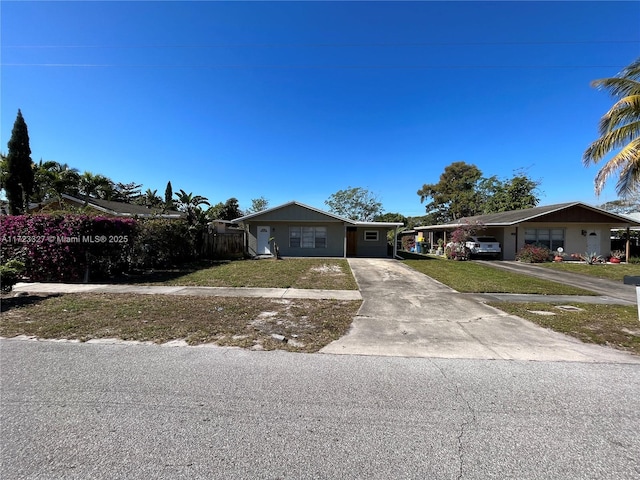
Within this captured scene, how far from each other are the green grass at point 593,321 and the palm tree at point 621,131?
6130 mm

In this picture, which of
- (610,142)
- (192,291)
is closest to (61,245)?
A: (192,291)

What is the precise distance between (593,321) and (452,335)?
339cm

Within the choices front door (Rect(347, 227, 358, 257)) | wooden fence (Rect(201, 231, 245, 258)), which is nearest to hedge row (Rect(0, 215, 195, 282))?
wooden fence (Rect(201, 231, 245, 258))

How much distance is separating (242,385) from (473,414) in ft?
7.65

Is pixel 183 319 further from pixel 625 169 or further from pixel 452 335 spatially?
pixel 625 169

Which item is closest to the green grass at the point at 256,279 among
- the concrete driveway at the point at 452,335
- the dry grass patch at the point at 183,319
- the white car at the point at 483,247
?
the dry grass patch at the point at 183,319

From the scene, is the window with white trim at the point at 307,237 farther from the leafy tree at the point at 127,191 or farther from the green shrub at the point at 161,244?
the leafy tree at the point at 127,191

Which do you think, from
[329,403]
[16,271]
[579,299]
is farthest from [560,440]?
[16,271]

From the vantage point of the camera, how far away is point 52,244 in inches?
388

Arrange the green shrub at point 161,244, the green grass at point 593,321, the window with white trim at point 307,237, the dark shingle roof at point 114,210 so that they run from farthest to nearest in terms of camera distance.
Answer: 1. the window with white trim at point 307,237
2. the dark shingle roof at point 114,210
3. the green shrub at point 161,244
4. the green grass at point 593,321

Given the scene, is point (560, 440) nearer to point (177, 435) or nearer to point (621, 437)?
point (621, 437)

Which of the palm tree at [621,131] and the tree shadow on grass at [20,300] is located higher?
the palm tree at [621,131]

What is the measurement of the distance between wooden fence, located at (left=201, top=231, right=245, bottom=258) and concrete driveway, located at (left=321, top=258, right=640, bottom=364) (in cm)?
1367

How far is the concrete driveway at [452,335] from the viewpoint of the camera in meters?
4.44
